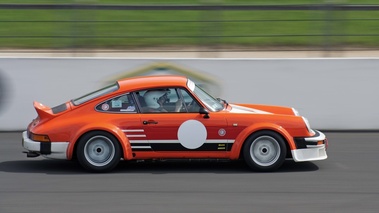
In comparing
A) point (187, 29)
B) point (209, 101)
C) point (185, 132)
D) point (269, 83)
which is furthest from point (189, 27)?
point (185, 132)

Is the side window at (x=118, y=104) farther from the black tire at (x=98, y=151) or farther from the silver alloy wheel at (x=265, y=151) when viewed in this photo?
the silver alloy wheel at (x=265, y=151)

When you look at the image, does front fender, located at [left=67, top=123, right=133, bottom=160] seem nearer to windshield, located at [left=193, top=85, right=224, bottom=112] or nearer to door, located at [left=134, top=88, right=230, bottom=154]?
door, located at [left=134, top=88, right=230, bottom=154]

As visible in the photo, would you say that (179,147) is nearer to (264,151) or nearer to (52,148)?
(264,151)

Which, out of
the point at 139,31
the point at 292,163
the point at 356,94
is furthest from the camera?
the point at 139,31

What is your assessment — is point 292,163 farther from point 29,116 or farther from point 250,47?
point 29,116

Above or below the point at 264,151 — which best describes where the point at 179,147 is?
above

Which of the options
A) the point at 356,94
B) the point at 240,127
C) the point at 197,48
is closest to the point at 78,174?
the point at 240,127

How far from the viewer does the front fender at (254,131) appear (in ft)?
29.5

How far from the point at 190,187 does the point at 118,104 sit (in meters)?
1.66

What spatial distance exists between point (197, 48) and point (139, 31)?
1.16 m

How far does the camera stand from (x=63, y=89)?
40.9 ft

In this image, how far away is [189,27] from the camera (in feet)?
42.7

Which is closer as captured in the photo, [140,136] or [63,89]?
Result: [140,136]

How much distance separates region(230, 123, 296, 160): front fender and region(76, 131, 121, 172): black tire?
1.51 metres
